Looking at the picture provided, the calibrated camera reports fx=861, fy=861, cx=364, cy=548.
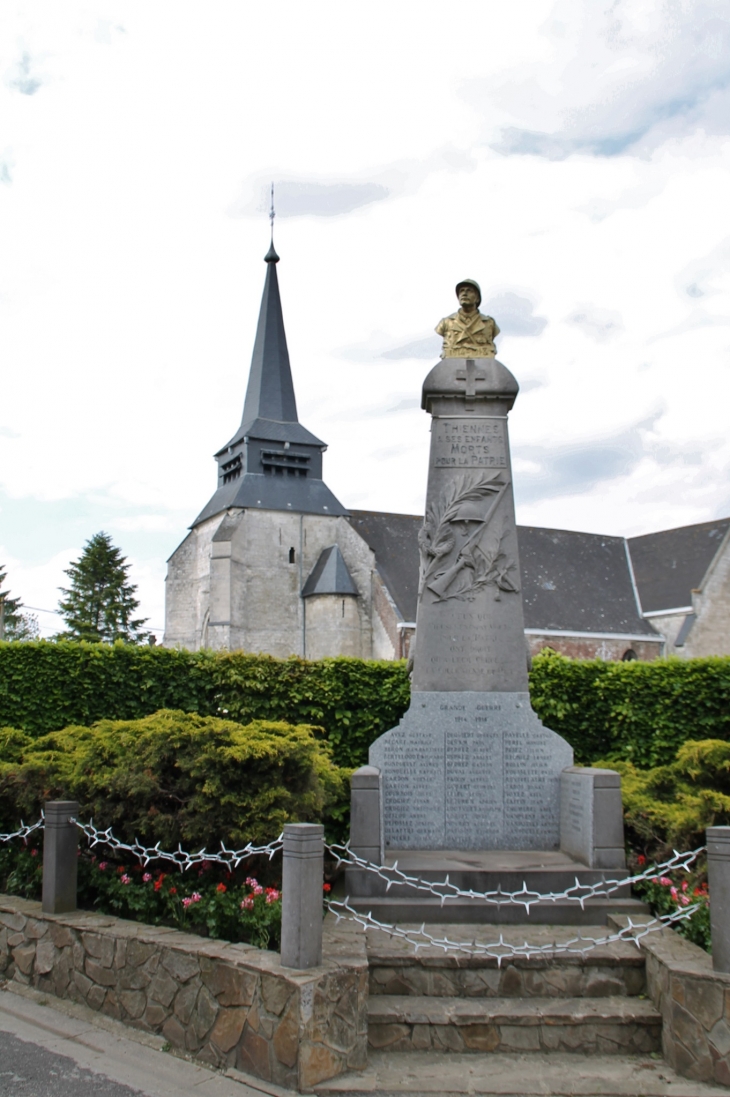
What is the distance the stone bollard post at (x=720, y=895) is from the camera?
4266 millimetres

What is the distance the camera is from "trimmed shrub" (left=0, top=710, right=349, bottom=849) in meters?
5.55

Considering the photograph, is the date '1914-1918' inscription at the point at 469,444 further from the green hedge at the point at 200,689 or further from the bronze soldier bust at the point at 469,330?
the green hedge at the point at 200,689

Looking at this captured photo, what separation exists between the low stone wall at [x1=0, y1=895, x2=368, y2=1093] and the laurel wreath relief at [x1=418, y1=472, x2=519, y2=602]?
326 centimetres

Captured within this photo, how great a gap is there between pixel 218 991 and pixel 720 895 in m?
2.60

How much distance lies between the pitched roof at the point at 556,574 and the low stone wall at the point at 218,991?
95.9 ft

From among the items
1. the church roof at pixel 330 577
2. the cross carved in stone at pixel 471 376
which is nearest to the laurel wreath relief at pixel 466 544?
the cross carved in stone at pixel 471 376

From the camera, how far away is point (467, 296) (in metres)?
8.05

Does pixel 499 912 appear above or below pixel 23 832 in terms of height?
below

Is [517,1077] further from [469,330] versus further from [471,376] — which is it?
[469,330]

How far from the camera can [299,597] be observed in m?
38.8

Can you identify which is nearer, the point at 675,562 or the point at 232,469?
the point at 675,562

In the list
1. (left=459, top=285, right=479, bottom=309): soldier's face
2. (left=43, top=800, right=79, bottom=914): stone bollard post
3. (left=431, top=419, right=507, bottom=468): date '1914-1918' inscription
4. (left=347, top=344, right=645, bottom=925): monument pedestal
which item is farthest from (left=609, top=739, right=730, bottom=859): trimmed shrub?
(left=459, top=285, right=479, bottom=309): soldier's face

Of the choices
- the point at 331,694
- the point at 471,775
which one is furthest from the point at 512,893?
the point at 331,694

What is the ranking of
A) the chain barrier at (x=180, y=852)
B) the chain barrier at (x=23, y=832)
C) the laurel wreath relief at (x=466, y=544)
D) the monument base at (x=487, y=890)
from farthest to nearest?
the laurel wreath relief at (x=466, y=544)
the chain barrier at (x=23, y=832)
the monument base at (x=487, y=890)
the chain barrier at (x=180, y=852)
